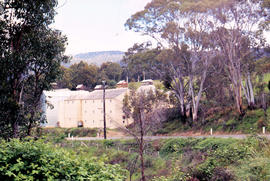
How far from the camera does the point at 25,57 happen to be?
11.5 meters

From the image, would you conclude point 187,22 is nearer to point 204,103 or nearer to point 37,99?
Answer: point 204,103

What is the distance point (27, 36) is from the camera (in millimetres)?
11828

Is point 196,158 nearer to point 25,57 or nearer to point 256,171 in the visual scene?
point 256,171

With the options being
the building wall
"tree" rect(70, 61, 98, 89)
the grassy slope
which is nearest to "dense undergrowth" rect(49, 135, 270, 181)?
the grassy slope

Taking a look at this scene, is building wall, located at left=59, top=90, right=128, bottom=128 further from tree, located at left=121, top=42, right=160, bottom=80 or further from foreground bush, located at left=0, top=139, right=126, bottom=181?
foreground bush, located at left=0, top=139, right=126, bottom=181

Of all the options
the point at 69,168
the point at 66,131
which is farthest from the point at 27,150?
the point at 66,131

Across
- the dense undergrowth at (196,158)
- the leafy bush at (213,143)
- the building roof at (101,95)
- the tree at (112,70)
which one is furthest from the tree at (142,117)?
the tree at (112,70)

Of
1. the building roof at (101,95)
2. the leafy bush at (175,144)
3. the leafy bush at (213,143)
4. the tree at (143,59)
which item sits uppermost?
the tree at (143,59)

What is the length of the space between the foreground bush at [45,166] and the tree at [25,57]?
5000 mm

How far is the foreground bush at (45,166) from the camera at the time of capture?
18.8 ft

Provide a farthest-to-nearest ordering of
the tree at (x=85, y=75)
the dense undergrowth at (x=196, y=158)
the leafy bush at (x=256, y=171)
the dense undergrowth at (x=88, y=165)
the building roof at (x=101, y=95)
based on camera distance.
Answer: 1. the tree at (x=85, y=75)
2. the building roof at (x=101, y=95)
3. the dense undergrowth at (x=196, y=158)
4. the leafy bush at (x=256, y=171)
5. the dense undergrowth at (x=88, y=165)

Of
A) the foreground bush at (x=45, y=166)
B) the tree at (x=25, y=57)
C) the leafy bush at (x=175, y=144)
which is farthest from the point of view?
the leafy bush at (x=175, y=144)

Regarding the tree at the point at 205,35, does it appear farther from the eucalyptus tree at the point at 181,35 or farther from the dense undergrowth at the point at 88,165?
the dense undergrowth at the point at 88,165

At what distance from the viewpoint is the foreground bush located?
5.73m
